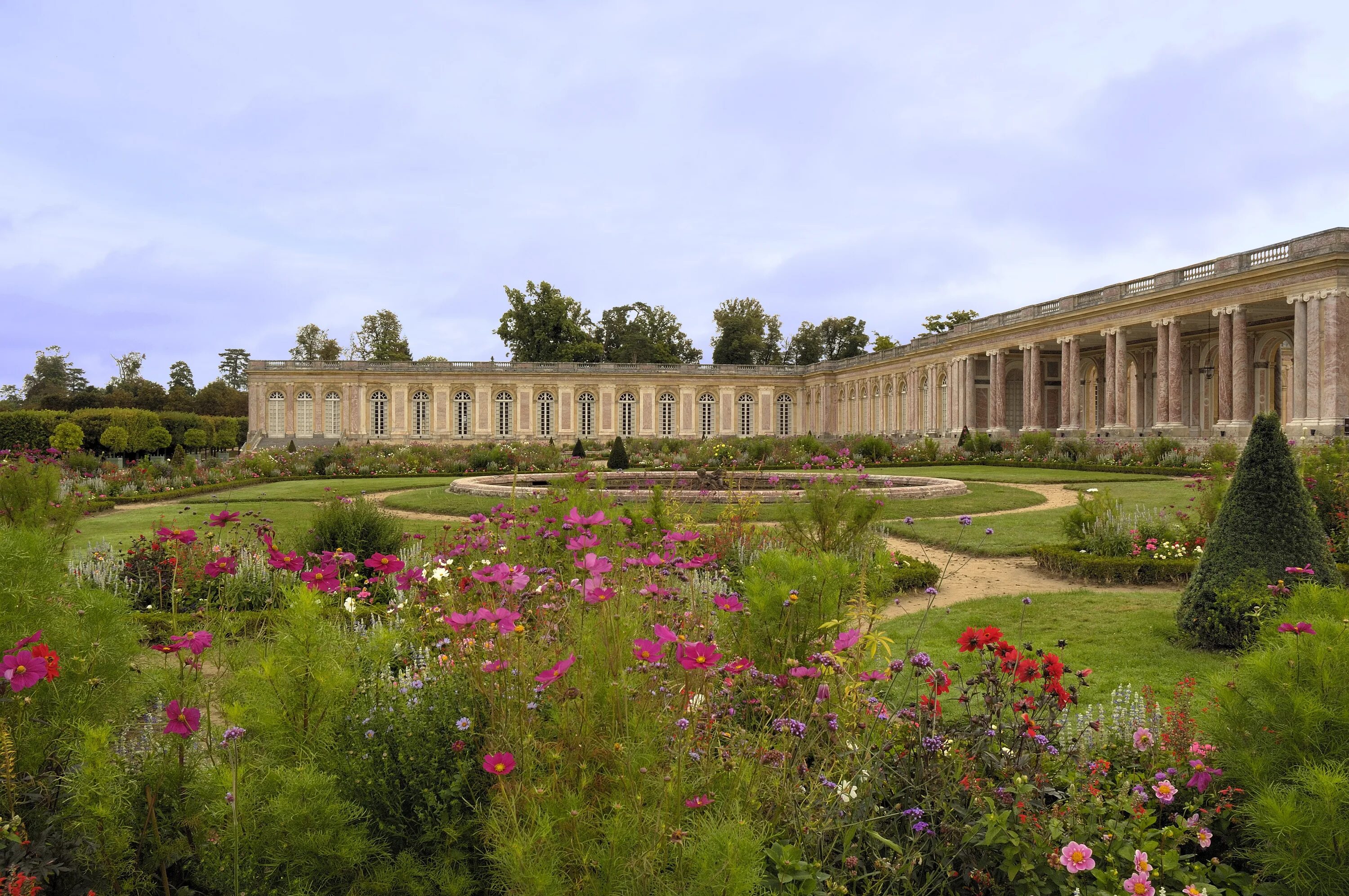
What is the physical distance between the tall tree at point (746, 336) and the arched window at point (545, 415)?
1552cm

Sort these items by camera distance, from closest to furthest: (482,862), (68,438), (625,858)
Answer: (625,858) < (482,862) < (68,438)

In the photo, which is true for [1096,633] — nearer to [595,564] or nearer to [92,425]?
[595,564]

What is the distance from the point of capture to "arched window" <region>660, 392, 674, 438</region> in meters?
47.0

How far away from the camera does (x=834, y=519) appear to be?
274 inches

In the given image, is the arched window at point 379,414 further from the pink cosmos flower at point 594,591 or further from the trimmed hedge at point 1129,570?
the pink cosmos flower at point 594,591

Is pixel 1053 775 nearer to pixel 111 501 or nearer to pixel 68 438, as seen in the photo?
pixel 111 501

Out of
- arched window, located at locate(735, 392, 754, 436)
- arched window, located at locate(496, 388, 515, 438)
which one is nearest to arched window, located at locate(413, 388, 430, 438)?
arched window, located at locate(496, 388, 515, 438)

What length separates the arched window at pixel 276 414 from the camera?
42.6 m

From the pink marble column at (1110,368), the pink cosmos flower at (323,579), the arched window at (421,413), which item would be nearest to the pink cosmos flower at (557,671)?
the pink cosmos flower at (323,579)

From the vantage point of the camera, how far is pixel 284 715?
2082 millimetres

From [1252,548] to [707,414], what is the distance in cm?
4303

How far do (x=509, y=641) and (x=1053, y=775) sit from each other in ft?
5.56

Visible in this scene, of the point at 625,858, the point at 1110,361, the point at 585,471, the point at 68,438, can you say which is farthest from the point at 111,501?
the point at 1110,361

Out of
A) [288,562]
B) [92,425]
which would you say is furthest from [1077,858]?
[92,425]
